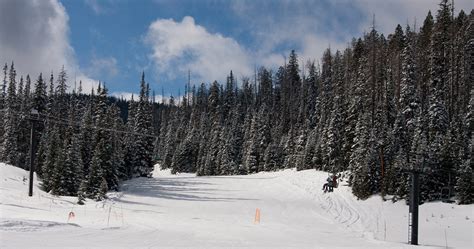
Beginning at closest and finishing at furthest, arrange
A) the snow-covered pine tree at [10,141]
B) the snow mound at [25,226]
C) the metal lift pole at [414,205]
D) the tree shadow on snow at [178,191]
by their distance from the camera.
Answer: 1. the snow mound at [25,226]
2. the metal lift pole at [414,205]
3. the tree shadow on snow at [178,191]
4. the snow-covered pine tree at [10,141]

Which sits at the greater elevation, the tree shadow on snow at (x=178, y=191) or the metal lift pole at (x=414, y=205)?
the metal lift pole at (x=414, y=205)

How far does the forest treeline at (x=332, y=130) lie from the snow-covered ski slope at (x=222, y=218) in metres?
2.79

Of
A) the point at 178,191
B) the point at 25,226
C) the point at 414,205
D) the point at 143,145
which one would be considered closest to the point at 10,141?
the point at 143,145

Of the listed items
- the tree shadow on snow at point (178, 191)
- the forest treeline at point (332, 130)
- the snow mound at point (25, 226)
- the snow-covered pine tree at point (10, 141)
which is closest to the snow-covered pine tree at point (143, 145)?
the forest treeline at point (332, 130)

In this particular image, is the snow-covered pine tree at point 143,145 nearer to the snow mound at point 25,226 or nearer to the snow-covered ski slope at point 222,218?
the snow-covered ski slope at point 222,218

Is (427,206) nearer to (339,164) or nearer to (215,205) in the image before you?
(215,205)

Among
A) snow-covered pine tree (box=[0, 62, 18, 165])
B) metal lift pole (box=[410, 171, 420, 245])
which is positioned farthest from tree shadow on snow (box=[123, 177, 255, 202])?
metal lift pole (box=[410, 171, 420, 245])

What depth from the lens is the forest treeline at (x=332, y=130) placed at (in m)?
37.6

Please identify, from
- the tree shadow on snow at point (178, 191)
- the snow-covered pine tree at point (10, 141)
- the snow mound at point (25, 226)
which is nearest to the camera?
the snow mound at point (25, 226)

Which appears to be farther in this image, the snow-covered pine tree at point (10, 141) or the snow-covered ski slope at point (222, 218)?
the snow-covered pine tree at point (10, 141)

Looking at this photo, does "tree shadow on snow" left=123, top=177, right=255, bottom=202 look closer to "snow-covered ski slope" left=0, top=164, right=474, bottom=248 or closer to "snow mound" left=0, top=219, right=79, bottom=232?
"snow-covered ski slope" left=0, top=164, right=474, bottom=248

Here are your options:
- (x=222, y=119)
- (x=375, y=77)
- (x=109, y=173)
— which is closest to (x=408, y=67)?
(x=375, y=77)

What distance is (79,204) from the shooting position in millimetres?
31922

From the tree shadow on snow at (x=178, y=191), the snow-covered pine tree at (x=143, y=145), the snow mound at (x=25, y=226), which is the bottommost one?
the tree shadow on snow at (x=178, y=191)
